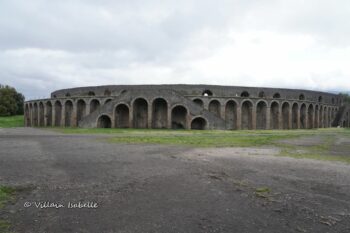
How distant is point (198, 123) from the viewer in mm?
34750

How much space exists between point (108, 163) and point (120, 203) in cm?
421

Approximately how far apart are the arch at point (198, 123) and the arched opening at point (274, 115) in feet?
43.6

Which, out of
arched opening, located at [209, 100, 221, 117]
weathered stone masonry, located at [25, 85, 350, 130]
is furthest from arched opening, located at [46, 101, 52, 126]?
arched opening, located at [209, 100, 221, 117]

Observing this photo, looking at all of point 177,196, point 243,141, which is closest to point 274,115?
point 243,141

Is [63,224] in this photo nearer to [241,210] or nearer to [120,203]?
[120,203]

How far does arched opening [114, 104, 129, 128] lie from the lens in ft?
118

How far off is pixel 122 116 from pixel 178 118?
7572mm

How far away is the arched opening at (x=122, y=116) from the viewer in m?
35.8

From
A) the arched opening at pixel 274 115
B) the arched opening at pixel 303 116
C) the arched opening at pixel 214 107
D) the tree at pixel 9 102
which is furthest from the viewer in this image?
the tree at pixel 9 102

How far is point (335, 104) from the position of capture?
184ft

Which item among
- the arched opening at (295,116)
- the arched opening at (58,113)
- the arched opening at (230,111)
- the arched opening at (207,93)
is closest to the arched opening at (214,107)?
the arched opening at (230,111)

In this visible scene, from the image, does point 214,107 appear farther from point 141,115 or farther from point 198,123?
point 141,115

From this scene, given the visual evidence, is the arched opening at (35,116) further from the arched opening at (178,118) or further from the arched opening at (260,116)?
the arched opening at (260,116)

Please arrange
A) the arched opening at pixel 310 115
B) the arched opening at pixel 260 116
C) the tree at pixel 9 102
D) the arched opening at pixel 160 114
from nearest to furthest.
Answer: the arched opening at pixel 160 114 → the arched opening at pixel 260 116 → the arched opening at pixel 310 115 → the tree at pixel 9 102
